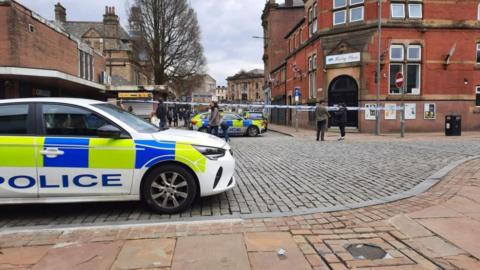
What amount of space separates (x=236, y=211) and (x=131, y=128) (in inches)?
74.4

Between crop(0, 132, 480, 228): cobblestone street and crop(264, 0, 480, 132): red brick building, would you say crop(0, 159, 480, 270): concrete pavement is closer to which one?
crop(0, 132, 480, 228): cobblestone street

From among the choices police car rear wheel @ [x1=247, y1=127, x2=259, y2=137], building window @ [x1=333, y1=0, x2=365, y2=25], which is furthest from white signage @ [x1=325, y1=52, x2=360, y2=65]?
police car rear wheel @ [x1=247, y1=127, x2=259, y2=137]

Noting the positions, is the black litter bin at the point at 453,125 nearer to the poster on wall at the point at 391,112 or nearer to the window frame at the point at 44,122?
the poster on wall at the point at 391,112

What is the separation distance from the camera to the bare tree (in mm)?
37719

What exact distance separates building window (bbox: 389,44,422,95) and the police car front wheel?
67.4 ft

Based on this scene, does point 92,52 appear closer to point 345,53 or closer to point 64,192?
point 345,53

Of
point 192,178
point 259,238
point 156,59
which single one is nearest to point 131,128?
point 192,178

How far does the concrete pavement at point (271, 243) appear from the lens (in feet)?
12.3

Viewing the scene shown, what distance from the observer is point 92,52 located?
29438mm

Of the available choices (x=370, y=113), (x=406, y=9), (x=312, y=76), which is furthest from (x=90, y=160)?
(x=312, y=76)

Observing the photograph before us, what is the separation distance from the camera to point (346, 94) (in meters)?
23.9

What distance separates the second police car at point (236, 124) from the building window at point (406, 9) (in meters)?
10.6

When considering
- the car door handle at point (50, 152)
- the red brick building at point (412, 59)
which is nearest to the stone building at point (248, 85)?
the red brick building at point (412, 59)

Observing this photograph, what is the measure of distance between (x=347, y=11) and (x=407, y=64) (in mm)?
4860
